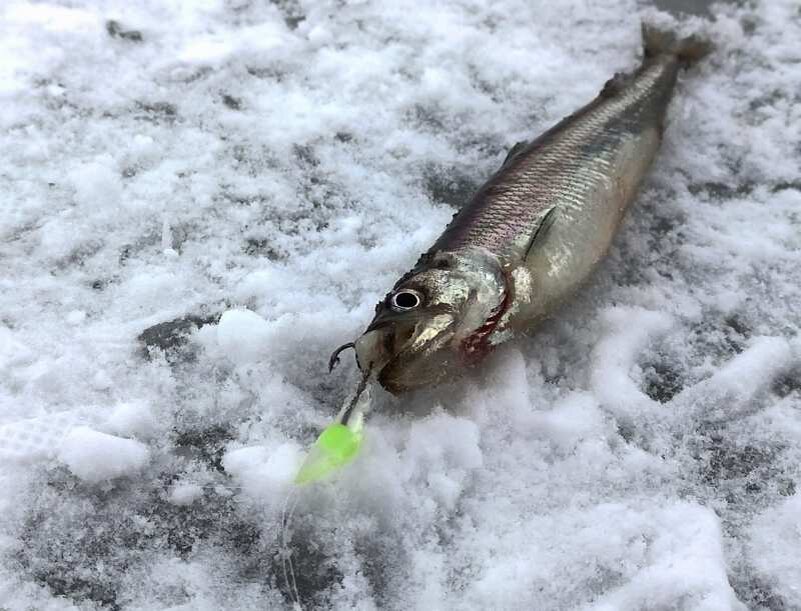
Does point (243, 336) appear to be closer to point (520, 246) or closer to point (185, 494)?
point (185, 494)

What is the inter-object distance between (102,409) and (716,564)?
176 cm

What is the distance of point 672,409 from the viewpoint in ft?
6.98

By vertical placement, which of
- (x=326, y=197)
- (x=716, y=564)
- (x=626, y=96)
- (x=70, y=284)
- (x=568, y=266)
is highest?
(x=626, y=96)

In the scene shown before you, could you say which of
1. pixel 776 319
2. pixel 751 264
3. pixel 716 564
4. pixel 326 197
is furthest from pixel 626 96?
pixel 716 564

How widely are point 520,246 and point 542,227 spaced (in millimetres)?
119

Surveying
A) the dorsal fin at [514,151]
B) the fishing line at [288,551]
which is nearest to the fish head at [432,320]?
the fishing line at [288,551]

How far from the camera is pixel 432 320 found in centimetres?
195

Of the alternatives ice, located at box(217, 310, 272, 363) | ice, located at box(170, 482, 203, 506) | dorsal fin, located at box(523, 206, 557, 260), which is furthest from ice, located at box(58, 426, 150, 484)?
dorsal fin, located at box(523, 206, 557, 260)

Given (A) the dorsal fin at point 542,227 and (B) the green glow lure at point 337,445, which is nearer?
(B) the green glow lure at point 337,445

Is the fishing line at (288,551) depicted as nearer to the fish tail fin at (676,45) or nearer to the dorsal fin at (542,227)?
the dorsal fin at (542,227)

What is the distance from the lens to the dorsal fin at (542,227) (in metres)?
2.23

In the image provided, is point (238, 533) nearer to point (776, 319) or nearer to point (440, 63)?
point (776, 319)

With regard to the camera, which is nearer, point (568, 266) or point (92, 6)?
point (568, 266)

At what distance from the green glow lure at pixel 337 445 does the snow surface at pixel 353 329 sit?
4cm
